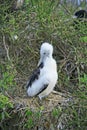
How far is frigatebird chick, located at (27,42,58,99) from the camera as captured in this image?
12.7 ft

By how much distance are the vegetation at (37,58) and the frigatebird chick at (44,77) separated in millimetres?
74

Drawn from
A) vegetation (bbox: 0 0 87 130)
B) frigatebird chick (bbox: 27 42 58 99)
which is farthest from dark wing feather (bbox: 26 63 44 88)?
vegetation (bbox: 0 0 87 130)

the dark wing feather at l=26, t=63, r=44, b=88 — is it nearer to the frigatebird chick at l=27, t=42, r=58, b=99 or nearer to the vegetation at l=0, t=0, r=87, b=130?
the frigatebird chick at l=27, t=42, r=58, b=99

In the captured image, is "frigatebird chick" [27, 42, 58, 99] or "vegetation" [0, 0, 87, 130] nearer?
"vegetation" [0, 0, 87, 130]

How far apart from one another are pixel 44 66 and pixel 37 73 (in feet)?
0.22

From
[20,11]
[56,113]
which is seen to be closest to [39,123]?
[56,113]

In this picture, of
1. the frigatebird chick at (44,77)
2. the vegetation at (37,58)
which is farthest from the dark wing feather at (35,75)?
the vegetation at (37,58)

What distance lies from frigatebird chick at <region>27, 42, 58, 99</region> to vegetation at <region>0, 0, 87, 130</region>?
0.07 meters

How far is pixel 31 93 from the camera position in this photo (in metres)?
3.96

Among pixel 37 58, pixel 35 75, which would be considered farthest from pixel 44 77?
pixel 37 58

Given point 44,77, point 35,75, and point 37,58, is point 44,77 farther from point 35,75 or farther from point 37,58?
point 37,58

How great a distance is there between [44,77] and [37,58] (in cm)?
52

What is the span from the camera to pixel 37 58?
14.4 ft

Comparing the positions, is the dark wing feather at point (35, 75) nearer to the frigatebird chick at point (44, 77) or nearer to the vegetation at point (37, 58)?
the frigatebird chick at point (44, 77)
